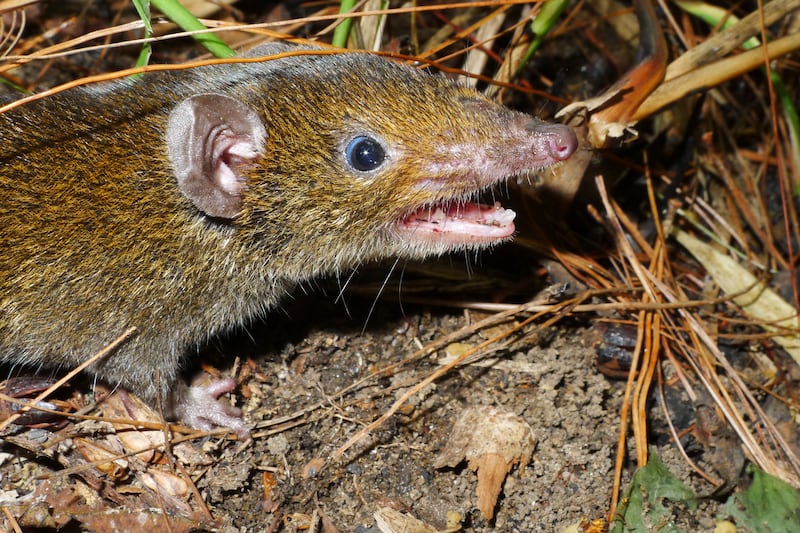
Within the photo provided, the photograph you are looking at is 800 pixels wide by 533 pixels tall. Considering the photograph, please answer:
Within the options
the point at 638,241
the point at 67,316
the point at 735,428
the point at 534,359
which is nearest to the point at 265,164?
the point at 67,316

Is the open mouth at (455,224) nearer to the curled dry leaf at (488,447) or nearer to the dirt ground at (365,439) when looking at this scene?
the dirt ground at (365,439)

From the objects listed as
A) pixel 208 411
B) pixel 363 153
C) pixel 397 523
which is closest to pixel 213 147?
pixel 363 153

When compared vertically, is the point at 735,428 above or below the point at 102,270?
below

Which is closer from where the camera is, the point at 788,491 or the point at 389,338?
the point at 788,491

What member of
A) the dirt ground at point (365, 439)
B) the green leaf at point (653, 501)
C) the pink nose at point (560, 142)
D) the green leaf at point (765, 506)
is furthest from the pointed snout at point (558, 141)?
the green leaf at point (765, 506)

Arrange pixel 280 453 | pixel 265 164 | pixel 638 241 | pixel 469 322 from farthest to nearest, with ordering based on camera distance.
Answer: pixel 638 241 < pixel 469 322 < pixel 280 453 < pixel 265 164

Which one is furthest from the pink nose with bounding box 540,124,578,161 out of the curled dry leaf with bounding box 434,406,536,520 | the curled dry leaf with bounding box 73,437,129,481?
the curled dry leaf with bounding box 73,437,129,481

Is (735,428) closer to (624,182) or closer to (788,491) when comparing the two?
(788,491)
